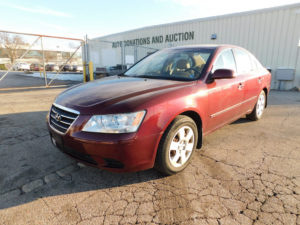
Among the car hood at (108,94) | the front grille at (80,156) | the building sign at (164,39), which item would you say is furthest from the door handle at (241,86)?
the building sign at (164,39)

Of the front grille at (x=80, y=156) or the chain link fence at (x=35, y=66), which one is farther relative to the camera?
the chain link fence at (x=35, y=66)

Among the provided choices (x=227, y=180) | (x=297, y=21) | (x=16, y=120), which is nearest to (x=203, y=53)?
(x=227, y=180)

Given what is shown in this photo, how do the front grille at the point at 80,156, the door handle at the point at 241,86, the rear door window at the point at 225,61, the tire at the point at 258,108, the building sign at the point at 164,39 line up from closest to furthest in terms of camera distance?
the front grille at the point at 80,156
the rear door window at the point at 225,61
the door handle at the point at 241,86
the tire at the point at 258,108
the building sign at the point at 164,39

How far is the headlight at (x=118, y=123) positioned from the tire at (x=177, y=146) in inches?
15.2

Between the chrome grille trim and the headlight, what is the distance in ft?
0.94

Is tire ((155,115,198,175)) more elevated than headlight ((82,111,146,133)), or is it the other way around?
headlight ((82,111,146,133))

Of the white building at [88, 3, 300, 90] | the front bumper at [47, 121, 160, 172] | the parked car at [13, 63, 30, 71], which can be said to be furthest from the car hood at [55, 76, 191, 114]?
the parked car at [13, 63, 30, 71]

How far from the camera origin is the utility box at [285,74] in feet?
32.0

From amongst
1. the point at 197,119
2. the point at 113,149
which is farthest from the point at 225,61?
the point at 113,149

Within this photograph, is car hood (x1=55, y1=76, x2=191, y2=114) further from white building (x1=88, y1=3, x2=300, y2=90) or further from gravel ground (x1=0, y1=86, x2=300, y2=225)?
white building (x1=88, y1=3, x2=300, y2=90)

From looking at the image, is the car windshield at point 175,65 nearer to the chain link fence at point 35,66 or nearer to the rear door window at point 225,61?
the rear door window at point 225,61

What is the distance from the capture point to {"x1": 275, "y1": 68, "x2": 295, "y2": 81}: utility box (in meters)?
9.75

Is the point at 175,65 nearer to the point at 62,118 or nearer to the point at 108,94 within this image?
the point at 108,94

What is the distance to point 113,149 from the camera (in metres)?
1.79
